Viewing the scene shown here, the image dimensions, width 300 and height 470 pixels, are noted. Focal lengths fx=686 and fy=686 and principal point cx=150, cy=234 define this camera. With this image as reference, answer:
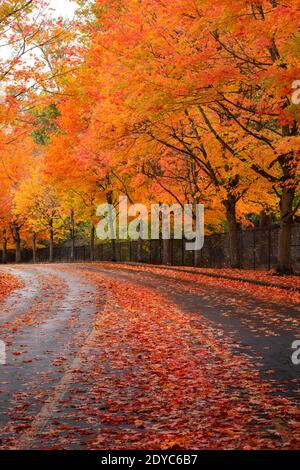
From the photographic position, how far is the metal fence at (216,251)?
3850 cm

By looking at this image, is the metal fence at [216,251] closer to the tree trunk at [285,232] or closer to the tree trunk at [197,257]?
the tree trunk at [197,257]

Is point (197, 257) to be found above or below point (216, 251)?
below

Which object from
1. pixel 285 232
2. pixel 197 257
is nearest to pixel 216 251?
pixel 197 257

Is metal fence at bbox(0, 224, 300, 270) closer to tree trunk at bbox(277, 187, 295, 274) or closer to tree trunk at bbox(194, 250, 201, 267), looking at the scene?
tree trunk at bbox(194, 250, 201, 267)

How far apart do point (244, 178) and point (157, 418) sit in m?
26.5

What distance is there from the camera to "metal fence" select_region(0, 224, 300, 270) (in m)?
38.5

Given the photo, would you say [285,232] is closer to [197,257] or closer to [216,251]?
[197,257]

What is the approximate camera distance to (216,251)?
1697 inches

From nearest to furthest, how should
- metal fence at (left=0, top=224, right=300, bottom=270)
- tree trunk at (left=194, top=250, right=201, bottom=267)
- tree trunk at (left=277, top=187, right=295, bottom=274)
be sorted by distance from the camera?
1. tree trunk at (left=277, top=187, right=295, bottom=274)
2. metal fence at (left=0, top=224, right=300, bottom=270)
3. tree trunk at (left=194, top=250, right=201, bottom=267)

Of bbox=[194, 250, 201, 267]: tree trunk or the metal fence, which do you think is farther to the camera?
bbox=[194, 250, 201, 267]: tree trunk

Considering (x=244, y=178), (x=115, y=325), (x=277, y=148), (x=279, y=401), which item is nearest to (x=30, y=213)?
(x=244, y=178)

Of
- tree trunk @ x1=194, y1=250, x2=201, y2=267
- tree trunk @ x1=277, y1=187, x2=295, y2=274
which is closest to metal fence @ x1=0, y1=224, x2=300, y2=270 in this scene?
tree trunk @ x1=194, y1=250, x2=201, y2=267

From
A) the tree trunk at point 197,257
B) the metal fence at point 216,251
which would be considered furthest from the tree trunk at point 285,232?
the tree trunk at point 197,257

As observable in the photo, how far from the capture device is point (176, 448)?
237 inches
